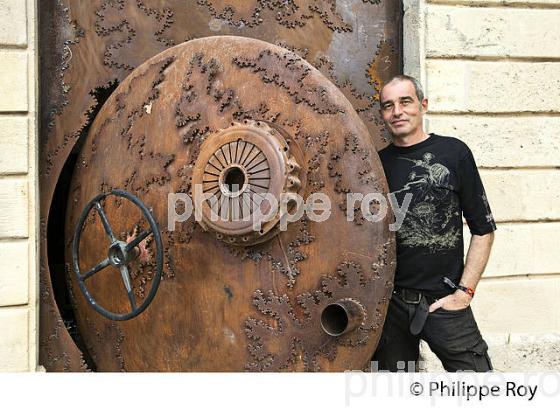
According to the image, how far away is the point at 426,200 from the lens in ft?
8.43

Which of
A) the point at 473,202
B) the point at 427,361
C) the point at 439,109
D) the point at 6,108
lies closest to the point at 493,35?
the point at 439,109

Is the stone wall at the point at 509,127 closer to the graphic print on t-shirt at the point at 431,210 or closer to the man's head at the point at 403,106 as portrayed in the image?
the man's head at the point at 403,106

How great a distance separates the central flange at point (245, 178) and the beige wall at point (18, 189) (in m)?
1.35

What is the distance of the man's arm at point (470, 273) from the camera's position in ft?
8.34

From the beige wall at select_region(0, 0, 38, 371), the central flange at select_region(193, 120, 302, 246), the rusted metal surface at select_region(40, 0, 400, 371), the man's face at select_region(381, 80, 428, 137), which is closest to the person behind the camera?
the central flange at select_region(193, 120, 302, 246)

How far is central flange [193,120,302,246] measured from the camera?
2.38m

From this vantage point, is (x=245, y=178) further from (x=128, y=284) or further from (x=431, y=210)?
(x=431, y=210)

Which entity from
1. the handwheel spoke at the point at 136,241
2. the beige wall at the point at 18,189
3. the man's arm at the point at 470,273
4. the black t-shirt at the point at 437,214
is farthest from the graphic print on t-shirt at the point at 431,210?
the beige wall at the point at 18,189

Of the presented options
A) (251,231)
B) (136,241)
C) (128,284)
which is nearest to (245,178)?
(251,231)

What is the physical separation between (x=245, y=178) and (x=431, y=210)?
2.85 feet

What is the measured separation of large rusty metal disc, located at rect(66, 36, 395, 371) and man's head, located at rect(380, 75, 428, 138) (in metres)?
0.24

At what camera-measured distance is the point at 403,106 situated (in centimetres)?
269

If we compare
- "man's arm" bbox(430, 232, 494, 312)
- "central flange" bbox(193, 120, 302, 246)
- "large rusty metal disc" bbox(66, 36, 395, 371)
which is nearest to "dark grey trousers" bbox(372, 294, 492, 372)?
"man's arm" bbox(430, 232, 494, 312)

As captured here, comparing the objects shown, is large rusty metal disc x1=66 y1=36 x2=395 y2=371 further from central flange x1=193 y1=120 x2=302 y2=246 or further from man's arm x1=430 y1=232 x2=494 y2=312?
man's arm x1=430 y1=232 x2=494 y2=312
